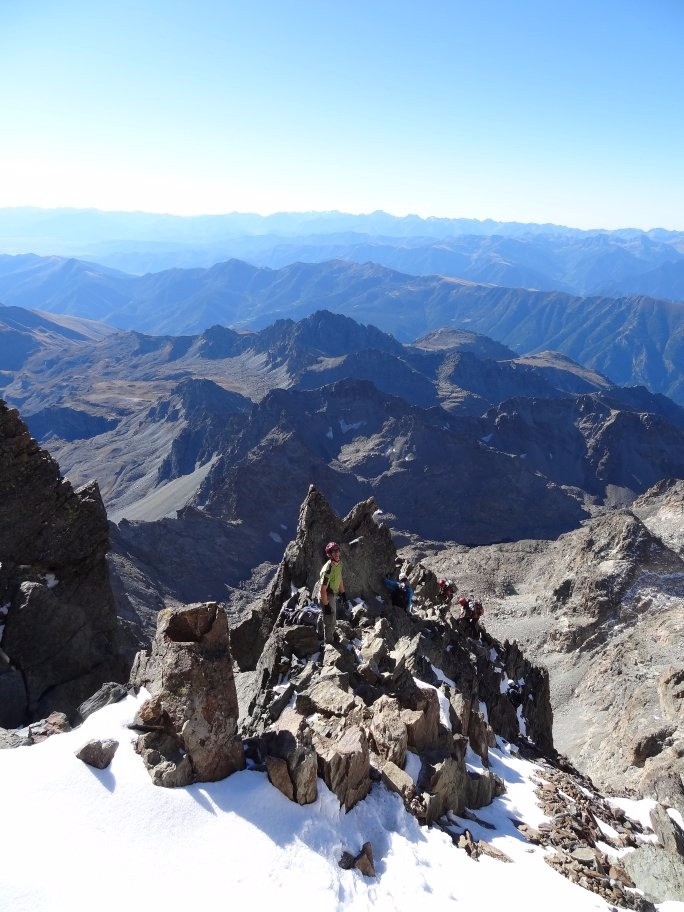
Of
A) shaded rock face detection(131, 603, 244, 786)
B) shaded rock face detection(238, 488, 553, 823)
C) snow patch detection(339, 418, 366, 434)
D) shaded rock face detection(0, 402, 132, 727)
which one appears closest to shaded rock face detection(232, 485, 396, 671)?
shaded rock face detection(238, 488, 553, 823)

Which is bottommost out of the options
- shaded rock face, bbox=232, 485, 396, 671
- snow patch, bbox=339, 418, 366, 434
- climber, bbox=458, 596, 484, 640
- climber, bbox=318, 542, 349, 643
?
snow patch, bbox=339, 418, 366, 434

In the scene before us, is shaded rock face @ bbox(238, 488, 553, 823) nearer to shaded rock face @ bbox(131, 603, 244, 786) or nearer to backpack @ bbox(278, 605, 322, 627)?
backpack @ bbox(278, 605, 322, 627)

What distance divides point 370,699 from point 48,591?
10916mm

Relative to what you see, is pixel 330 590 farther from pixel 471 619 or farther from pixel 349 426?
pixel 349 426

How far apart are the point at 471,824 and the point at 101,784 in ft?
26.7

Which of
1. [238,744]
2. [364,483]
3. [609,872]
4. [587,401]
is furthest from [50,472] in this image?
[587,401]

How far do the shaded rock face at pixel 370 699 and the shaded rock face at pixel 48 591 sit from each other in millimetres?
5140

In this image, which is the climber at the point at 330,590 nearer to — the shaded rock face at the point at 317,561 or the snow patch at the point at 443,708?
the snow patch at the point at 443,708

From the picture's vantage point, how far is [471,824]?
45.3ft

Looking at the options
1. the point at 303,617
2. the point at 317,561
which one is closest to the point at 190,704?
the point at 303,617

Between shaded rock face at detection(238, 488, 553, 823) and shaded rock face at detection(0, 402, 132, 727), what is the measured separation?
5140 mm

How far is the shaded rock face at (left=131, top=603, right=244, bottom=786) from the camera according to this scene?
11.0 meters

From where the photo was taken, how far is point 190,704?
451 inches

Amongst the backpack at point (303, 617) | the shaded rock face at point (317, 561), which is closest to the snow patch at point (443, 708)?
the backpack at point (303, 617)
